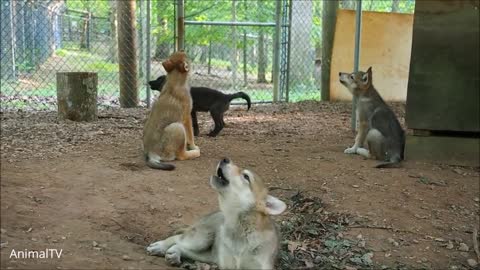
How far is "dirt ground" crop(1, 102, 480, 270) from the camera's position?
4.20 meters

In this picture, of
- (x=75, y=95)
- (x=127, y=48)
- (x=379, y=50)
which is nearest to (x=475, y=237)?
(x=75, y=95)

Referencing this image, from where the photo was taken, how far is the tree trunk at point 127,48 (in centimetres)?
1088

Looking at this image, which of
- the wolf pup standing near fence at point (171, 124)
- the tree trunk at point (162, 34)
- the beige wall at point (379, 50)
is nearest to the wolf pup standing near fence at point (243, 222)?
the wolf pup standing near fence at point (171, 124)

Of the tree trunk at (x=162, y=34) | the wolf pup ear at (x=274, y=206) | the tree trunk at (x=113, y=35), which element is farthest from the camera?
the tree trunk at (x=162, y=34)

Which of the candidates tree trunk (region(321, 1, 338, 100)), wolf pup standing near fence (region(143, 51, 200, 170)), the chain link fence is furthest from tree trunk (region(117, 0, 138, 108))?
tree trunk (region(321, 1, 338, 100))

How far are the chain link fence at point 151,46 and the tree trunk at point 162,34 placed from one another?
36mm

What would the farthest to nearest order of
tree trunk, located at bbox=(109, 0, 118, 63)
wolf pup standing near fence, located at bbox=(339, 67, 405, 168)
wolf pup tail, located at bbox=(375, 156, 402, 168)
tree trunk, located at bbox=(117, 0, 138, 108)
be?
tree trunk, located at bbox=(109, 0, 118, 63)
tree trunk, located at bbox=(117, 0, 138, 108)
wolf pup standing near fence, located at bbox=(339, 67, 405, 168)
wolf pup tail, located at bbox=(375, 156, 402, 168)

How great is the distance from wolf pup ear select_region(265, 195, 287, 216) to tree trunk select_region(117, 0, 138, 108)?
7.14 metres

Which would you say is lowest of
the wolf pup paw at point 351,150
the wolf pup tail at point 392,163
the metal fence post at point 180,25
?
the wolf pup tail at point 392,163

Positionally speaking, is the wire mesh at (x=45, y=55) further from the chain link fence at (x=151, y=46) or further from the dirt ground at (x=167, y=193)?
the dirt ground at (x=167, y=193)

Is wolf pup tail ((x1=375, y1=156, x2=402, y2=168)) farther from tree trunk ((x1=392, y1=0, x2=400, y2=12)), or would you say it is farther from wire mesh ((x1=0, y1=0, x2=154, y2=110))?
tree trunk ((x1=392, y1=0, x2=400, y2=12))

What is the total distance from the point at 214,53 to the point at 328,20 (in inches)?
363

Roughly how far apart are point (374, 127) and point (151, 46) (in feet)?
33.7

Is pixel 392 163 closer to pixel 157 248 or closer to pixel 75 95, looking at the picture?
pixel 157 248
